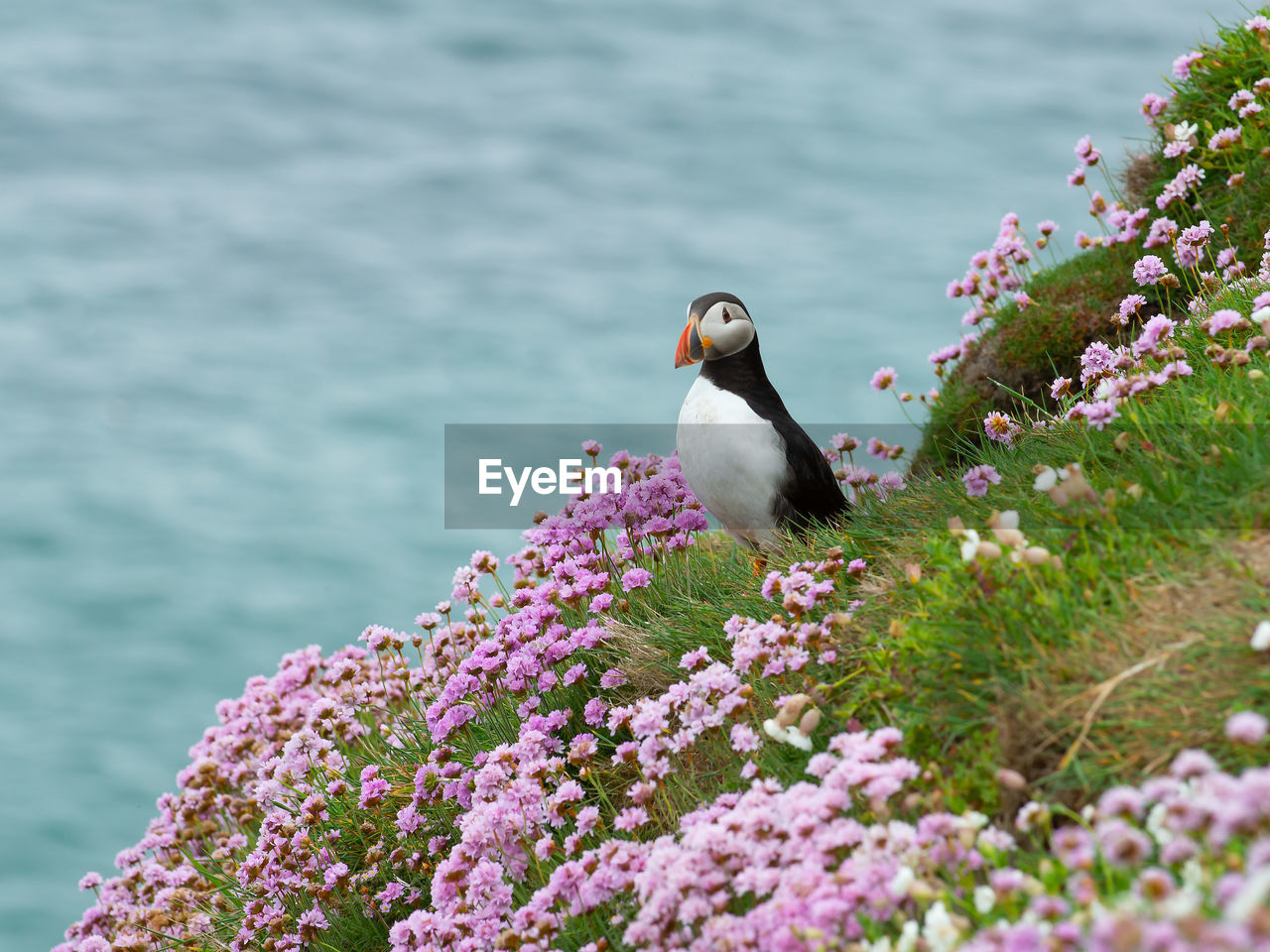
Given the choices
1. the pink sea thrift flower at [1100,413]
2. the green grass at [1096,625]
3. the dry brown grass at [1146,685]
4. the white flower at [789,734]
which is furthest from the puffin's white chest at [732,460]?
the dry brown grass at [1146,685]

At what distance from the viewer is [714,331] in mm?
7707

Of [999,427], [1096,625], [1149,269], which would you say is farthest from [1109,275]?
[1096,625]

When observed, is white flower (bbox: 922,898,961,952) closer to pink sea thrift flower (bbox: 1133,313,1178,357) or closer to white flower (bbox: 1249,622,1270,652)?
white flower (bbox: 1249,622,1270,652)

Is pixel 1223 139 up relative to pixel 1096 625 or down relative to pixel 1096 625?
up

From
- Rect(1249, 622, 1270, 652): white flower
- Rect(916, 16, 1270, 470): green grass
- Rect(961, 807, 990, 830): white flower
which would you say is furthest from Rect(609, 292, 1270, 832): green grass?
Rect(916, 16, 1270, 470): green grass

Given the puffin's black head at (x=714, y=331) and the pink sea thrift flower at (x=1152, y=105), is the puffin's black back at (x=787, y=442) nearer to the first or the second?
the puffin's black head at (x=714, y=331)

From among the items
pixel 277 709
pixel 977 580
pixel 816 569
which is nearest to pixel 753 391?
pixel 816 569

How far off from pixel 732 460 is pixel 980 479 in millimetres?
1755

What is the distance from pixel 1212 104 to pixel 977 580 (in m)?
8.94

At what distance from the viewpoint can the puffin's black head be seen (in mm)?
7695

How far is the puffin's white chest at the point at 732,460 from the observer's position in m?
7.36

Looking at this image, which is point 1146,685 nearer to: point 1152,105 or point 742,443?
point 742,443

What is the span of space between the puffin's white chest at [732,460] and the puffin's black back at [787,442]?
7 cm

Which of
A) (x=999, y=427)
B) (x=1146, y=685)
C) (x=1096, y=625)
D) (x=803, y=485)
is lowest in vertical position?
(x=1146, y=685)
